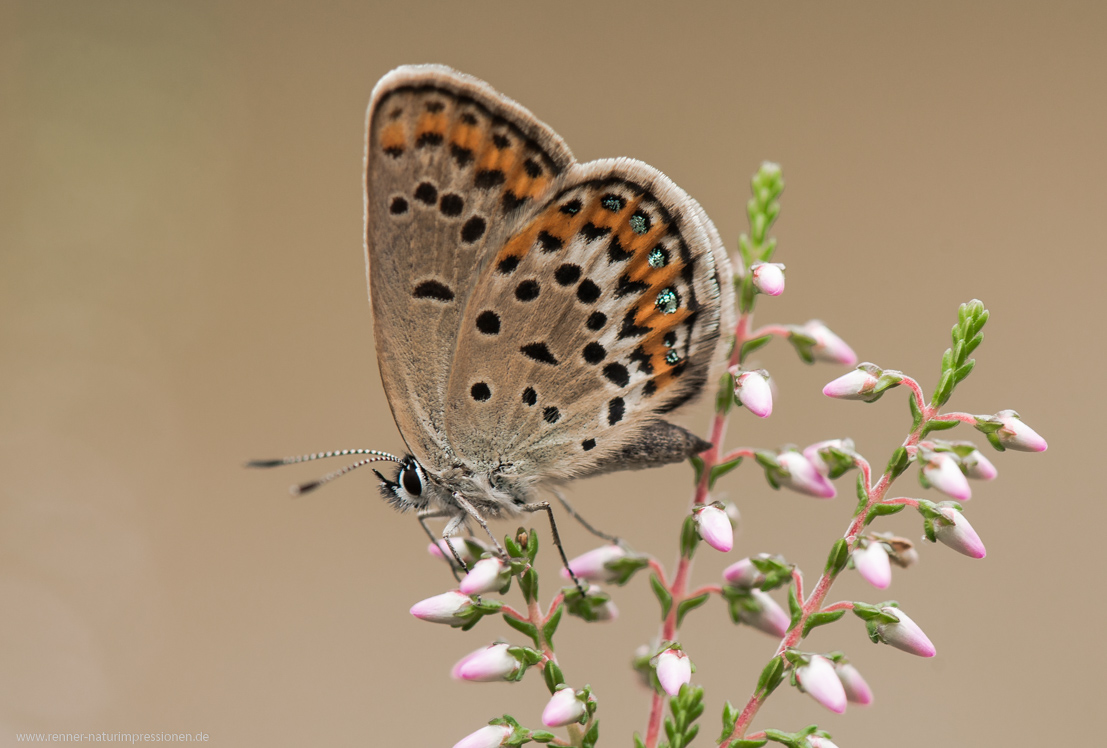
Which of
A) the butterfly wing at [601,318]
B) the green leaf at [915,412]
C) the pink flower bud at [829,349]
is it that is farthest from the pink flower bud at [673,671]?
the pink flower bud at [829,349]

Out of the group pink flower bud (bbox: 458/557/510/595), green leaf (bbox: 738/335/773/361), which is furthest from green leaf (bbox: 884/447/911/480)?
pink flower bud (bbox: 458/557/510/595)

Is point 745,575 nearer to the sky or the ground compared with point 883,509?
nearer to the ground

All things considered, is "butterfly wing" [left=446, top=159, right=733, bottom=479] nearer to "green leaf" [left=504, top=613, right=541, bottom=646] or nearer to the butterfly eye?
the butterfly eye

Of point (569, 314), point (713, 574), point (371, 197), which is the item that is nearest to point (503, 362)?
point (569, 314)

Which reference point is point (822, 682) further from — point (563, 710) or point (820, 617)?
point (563, 710)

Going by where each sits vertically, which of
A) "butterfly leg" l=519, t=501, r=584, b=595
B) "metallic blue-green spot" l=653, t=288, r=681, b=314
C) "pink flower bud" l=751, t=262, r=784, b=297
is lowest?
"butterfly leg" l=519, t=501, r=584, b=595

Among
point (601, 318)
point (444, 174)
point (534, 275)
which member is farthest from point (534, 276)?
point (444, 174)

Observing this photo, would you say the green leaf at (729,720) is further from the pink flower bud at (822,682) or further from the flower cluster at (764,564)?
the pink flower bud at (822,682)
